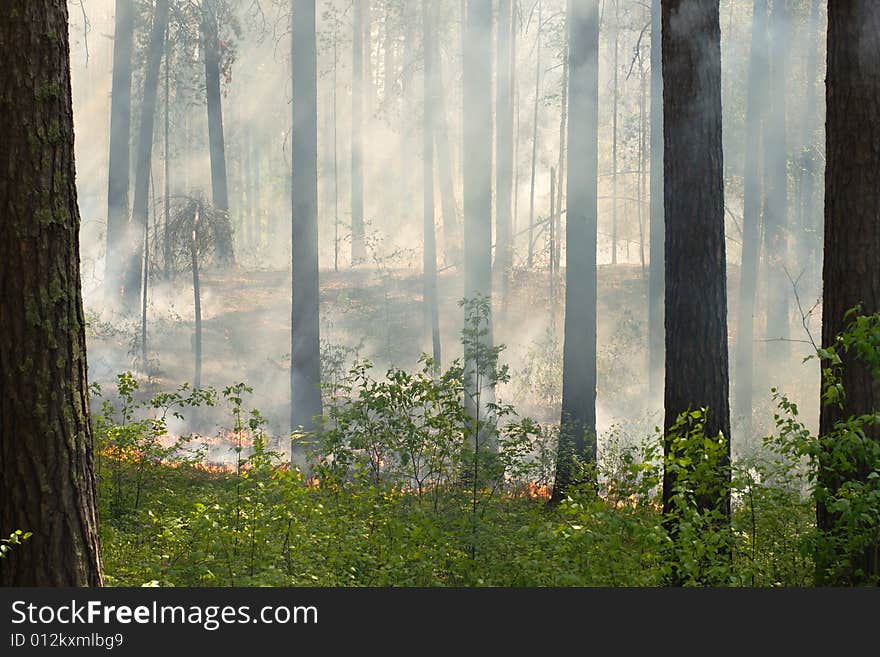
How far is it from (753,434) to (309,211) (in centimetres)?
1239

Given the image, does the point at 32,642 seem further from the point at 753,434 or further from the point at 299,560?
the point at 753,434

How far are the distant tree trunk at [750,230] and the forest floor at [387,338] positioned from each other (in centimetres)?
108

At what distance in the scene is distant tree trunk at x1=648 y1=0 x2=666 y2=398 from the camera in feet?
57.7

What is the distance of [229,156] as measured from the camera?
42.7m

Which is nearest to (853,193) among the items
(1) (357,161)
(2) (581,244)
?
(2) (581,244)

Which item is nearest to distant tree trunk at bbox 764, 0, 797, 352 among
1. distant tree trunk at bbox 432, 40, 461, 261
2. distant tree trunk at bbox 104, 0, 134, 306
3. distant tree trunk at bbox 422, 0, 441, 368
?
distant tree trunk at bbox 432, 40, 461, 261

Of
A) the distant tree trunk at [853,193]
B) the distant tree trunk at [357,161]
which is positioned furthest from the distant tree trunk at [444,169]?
the distant tree trunk at [853,193]

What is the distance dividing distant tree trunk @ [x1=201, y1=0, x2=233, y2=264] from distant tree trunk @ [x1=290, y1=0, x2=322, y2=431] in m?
7.25

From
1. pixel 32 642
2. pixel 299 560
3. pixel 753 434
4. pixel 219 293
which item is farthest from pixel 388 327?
pixel 32 642

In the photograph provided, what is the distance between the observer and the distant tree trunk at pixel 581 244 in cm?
1159

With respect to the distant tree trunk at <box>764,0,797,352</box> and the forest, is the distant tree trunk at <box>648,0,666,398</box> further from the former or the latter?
the distant tree trunk at <box>764,0,797,352</box>

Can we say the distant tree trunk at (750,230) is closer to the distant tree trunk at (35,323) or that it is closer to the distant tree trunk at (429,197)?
the distant tree trunk at (429,197)

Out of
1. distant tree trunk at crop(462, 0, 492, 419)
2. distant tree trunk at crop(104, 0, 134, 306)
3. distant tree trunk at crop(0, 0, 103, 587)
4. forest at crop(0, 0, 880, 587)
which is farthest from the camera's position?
distant tree trunk at crop(104, 0, 134, 306)

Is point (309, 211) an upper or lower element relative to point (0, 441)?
upper
